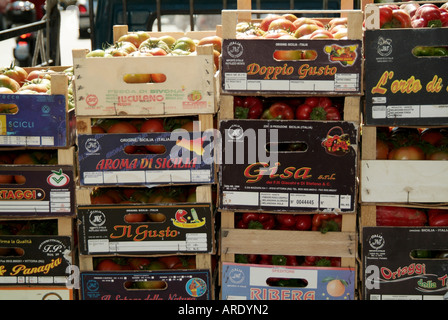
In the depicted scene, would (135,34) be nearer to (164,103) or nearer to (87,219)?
(164,103)

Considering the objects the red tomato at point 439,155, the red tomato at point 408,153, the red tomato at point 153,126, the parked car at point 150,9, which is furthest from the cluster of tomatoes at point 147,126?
the parked car at point 150,9

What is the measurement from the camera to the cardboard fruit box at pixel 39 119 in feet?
8.56

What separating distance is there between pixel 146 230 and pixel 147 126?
47cm

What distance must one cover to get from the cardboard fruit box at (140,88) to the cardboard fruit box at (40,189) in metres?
0.26

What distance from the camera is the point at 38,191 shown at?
268 cm

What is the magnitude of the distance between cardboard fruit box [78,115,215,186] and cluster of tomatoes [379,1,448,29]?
89cm

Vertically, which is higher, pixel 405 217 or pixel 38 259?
pixel 405 217

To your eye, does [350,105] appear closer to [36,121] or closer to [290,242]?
[290,242]

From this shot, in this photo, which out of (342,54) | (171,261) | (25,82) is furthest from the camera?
(25,82)

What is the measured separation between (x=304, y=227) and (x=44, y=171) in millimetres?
1208

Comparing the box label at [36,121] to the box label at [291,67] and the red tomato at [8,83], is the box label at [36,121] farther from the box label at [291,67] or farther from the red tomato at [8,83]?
the box label at [291,67]

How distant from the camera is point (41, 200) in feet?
8.82

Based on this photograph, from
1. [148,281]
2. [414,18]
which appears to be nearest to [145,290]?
[148,281]

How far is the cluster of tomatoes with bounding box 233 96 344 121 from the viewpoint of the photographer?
266cm
